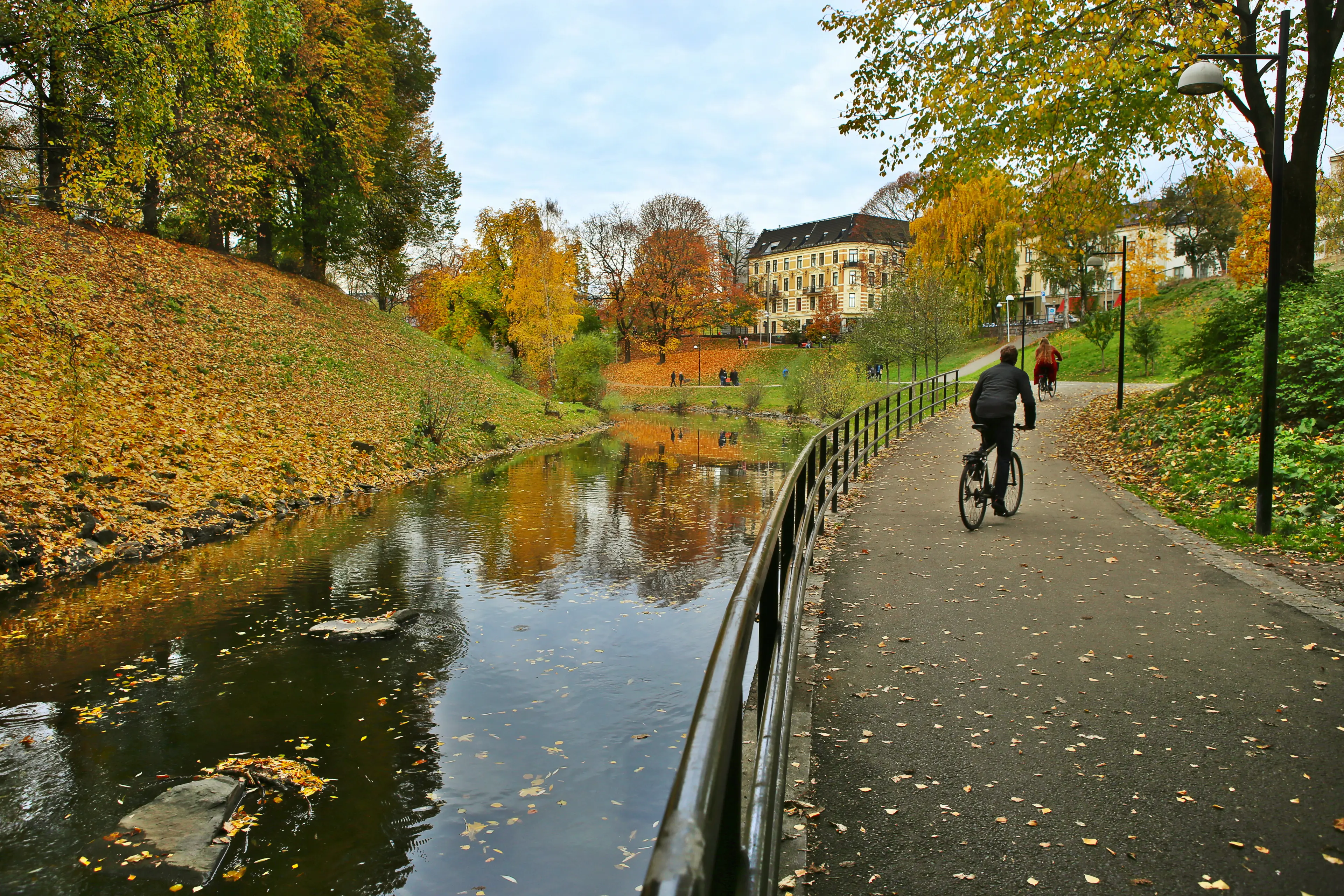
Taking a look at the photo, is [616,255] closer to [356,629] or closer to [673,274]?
[673,274]

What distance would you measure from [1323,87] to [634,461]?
1629 cm

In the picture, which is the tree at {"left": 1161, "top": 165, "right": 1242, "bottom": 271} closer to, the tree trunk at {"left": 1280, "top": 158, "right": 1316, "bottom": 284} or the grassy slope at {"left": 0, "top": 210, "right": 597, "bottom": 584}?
the tree trunk at {"left": 1280, "top": 158, "right": 1316, "bottom": 284}

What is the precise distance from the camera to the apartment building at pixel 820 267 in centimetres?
8556

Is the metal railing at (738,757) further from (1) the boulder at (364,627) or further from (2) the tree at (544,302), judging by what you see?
(2) the tree at (544,302)

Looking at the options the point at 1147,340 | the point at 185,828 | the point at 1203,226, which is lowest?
the point at 185,828

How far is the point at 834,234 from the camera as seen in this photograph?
93.2 meters

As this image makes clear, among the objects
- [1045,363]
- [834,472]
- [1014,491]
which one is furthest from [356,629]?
[1045,363]

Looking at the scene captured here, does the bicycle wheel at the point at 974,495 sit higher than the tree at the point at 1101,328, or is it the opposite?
the tree at the point at 1101,328

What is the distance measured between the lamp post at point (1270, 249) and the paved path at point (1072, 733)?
153 centimetres

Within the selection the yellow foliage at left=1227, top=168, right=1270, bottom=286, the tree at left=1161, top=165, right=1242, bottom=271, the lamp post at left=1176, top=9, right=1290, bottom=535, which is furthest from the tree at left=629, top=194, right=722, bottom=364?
the lamp post at left=1176, top=9, right=1290, bottom=535

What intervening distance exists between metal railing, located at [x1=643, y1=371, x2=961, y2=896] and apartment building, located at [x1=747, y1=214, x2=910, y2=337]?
75985 millimetres

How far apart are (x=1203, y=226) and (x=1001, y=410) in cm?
5930

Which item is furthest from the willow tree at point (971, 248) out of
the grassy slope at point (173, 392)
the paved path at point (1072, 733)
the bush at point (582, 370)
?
the paved path at point (1072, 733)

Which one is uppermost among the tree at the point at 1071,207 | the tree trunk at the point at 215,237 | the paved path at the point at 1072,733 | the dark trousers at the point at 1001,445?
the tree trunk at the point at 215,237
